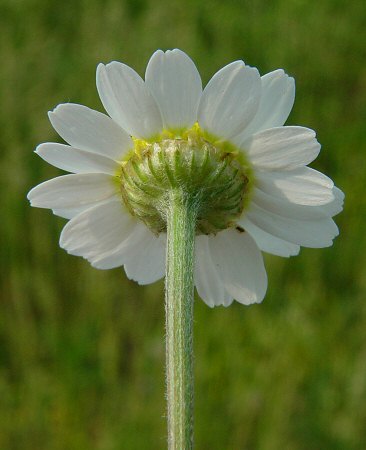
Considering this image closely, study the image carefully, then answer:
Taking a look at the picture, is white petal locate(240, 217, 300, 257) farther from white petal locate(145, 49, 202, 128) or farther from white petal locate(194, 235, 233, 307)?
white petal locate(145, 49, 202, 128)

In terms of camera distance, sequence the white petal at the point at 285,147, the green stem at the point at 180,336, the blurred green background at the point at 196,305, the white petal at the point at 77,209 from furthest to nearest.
Result: 1. the blurred green background at the point at 196,305
2. the white petal at the point at 77,209
3. the white petal at the point at 285,147
4. the green stem at the point at 180,336

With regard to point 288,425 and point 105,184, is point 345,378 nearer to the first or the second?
point 288,425

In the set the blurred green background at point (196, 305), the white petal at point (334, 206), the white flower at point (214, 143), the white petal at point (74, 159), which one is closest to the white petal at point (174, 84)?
the white flower at point (214, 143)

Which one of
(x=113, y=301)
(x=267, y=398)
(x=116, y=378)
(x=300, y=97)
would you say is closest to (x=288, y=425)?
(x=267, y=398)

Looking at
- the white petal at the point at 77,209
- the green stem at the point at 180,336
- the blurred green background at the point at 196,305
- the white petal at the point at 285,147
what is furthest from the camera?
the blurred green background at the point at 196,305

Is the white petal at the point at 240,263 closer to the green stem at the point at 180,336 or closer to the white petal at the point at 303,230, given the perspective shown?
the white petal at the point at 303,230

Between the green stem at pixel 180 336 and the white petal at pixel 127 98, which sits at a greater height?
the white petal at pixel 127 98

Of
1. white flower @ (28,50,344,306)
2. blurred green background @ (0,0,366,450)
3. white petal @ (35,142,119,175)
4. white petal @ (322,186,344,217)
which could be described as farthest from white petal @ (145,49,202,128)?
blurred green background @ (0,0,366,450)
